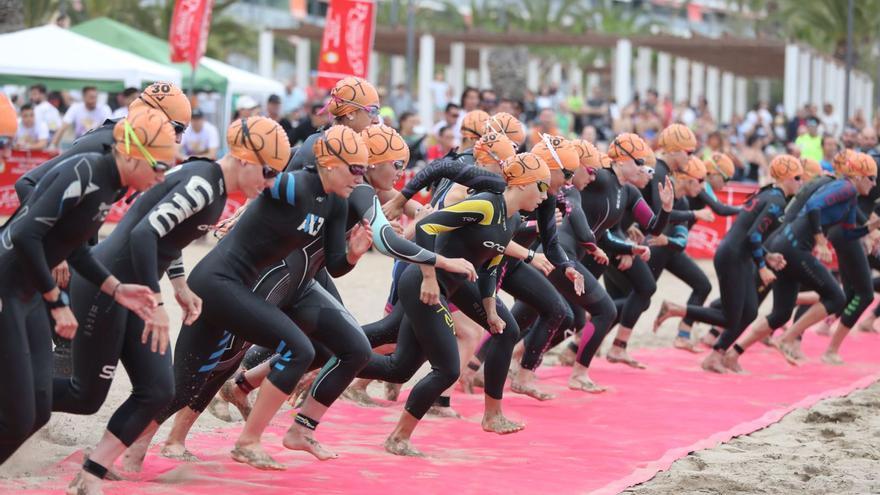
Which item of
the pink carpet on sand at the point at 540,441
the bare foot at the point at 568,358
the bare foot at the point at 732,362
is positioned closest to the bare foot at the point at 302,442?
the pink carpet on sand at the point at 540,441

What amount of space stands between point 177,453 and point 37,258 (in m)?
1.80

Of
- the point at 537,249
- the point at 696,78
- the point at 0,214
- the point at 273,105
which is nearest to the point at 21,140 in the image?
the point at 0,214

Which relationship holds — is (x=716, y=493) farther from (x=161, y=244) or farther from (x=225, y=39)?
(x=225, y=39)

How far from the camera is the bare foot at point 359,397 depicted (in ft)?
28.3

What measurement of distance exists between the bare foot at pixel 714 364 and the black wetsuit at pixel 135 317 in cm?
632

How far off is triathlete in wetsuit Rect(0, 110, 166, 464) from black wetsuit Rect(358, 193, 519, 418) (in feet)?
6.63

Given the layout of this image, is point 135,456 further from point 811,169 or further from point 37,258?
point 811,169

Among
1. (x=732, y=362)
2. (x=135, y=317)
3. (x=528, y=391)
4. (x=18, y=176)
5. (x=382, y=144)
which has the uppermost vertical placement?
(x=382, y=144)

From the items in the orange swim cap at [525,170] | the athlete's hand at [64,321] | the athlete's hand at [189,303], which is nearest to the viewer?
the athlete's hand at [64,321]

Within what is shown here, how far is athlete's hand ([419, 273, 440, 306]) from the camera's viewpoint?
672 centimetres

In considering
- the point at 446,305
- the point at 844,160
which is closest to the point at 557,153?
the point at 446,305

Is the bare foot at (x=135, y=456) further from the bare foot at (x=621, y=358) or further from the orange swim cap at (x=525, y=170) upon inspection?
the bare foot at (x=621, y=358)

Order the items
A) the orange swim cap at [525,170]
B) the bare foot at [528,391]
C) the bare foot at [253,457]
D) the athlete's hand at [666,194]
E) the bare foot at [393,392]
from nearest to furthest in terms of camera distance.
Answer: the bare foot at [253,457], the orange swim cap at [525,170], the bare foot at [393,392], the bare foot at [528,391], the athlete's hand at [666,194]

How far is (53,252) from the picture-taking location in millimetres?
5172
